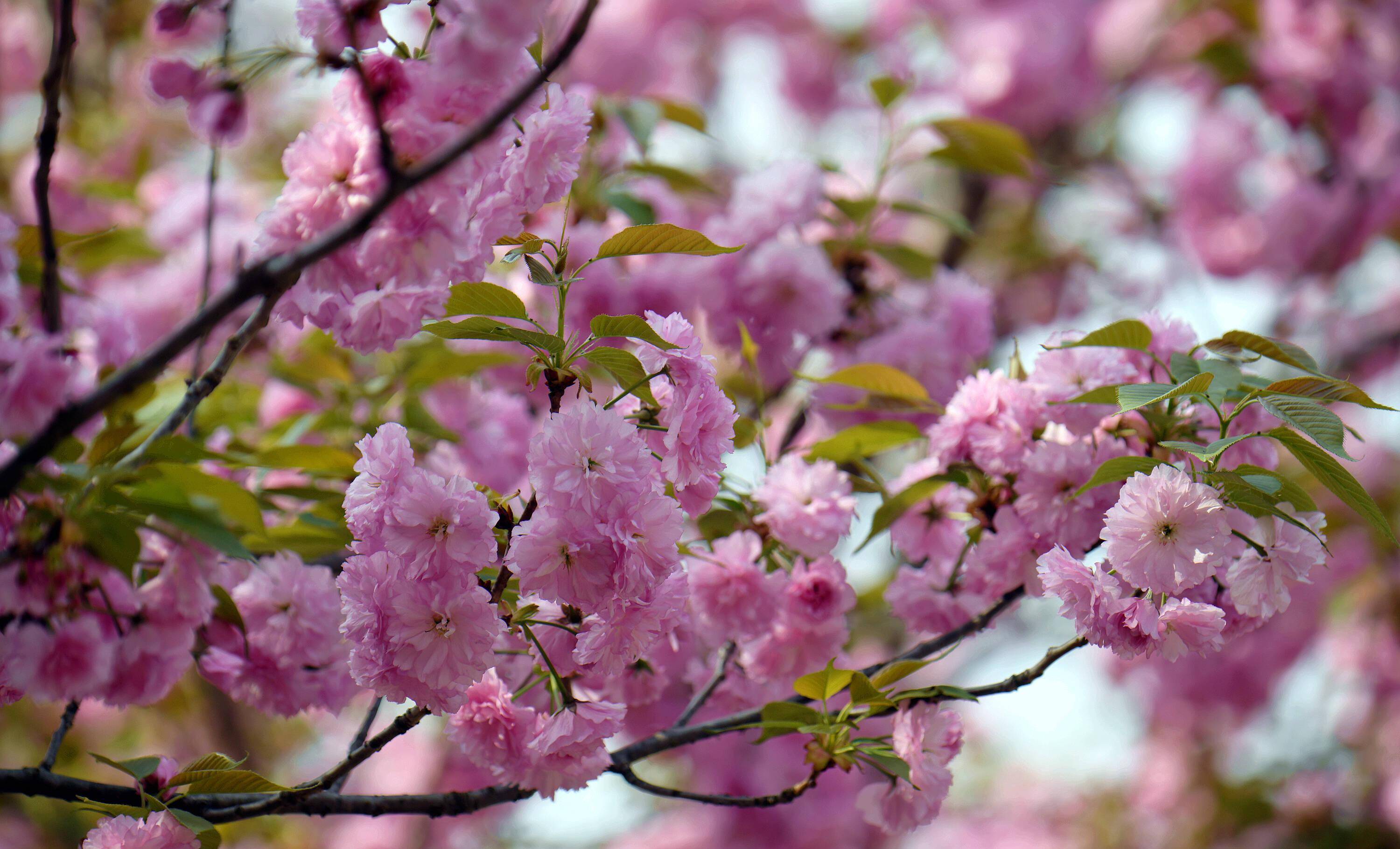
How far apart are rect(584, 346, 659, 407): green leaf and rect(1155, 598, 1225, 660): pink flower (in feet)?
1.87

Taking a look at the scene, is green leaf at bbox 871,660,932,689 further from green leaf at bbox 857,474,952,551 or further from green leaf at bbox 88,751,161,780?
green leaf at bbox 88,751,161,780

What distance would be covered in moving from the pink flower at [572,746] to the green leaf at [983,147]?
49.6 inches

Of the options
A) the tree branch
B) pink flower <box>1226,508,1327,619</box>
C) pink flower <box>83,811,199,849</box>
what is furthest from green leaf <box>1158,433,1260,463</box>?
pink flower <box>83,811,199,849</box>

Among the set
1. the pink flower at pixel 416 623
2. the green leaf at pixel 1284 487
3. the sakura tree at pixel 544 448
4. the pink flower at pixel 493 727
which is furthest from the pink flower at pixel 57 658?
the green leaf at pixel 1284 487

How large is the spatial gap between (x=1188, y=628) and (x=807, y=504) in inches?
18.5

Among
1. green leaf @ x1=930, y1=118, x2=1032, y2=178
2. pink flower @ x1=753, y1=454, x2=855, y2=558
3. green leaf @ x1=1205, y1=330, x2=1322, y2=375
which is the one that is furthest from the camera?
green leaf @ x1=930, y1=118, x2=1032, y2=178

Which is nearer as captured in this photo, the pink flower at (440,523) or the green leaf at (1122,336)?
the pink flower at (440,523)

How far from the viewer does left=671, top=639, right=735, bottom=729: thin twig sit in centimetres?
140

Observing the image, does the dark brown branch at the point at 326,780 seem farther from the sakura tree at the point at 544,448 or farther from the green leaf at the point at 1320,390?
the green leaf at the point at 1320,390

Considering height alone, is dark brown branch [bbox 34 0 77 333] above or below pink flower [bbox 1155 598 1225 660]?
above

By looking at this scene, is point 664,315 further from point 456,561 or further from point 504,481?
A: point 456,561

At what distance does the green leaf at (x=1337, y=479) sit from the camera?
991 mm

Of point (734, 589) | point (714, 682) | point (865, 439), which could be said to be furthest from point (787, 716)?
point (865, 439)

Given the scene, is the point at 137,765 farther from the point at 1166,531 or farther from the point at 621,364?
the point at 1166,531
